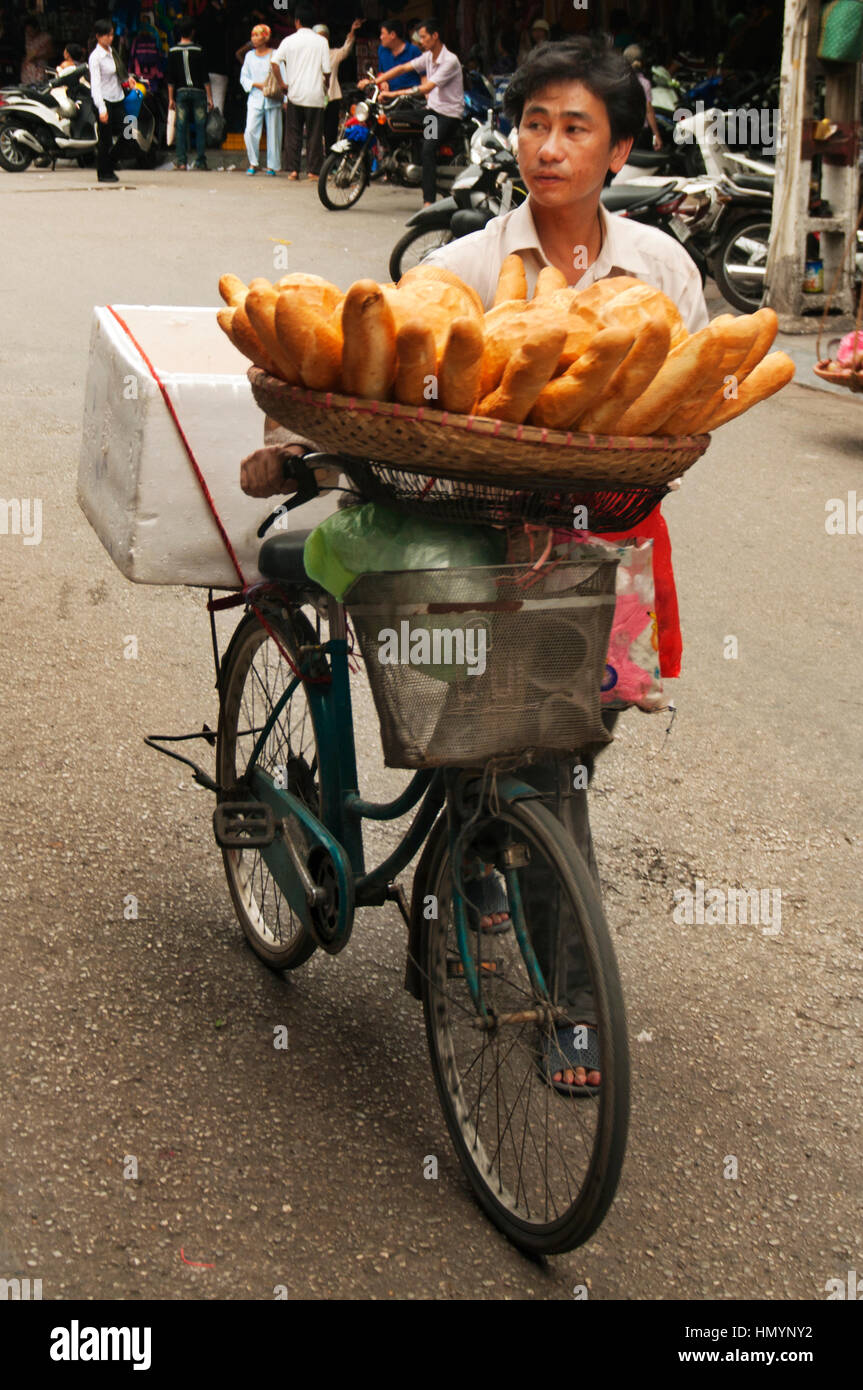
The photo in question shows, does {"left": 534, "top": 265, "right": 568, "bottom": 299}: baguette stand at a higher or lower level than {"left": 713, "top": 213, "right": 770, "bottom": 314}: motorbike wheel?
lower

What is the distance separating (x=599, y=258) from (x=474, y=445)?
1.08 meters

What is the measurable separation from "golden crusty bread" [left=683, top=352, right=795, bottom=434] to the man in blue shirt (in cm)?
1528

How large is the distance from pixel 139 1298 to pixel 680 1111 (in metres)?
1.08

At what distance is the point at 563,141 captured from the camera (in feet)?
8.75

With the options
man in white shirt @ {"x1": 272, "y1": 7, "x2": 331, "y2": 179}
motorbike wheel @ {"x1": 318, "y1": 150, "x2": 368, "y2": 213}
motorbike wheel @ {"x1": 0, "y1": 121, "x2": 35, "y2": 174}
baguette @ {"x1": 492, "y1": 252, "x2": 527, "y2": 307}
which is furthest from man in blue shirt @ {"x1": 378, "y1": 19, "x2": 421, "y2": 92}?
baguette @ {"x1": 492, "y1": 252, "x2": 527, "y2": 307}

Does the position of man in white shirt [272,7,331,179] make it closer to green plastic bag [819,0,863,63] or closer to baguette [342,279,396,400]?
green plastic bag [819,0,863,63]

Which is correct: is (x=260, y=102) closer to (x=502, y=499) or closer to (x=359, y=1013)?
(x=359, y=1013)

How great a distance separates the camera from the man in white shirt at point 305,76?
17.2m

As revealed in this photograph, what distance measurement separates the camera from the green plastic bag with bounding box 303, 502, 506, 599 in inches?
83.2

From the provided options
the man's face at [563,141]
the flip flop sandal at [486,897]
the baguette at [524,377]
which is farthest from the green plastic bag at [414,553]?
the man's face at [563,141]

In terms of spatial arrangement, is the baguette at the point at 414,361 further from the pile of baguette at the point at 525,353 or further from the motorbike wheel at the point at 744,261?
the motorbike wheel at the point at 744,261

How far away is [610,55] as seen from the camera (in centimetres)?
272

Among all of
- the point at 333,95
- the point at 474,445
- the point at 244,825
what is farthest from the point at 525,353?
the point at 333,95
